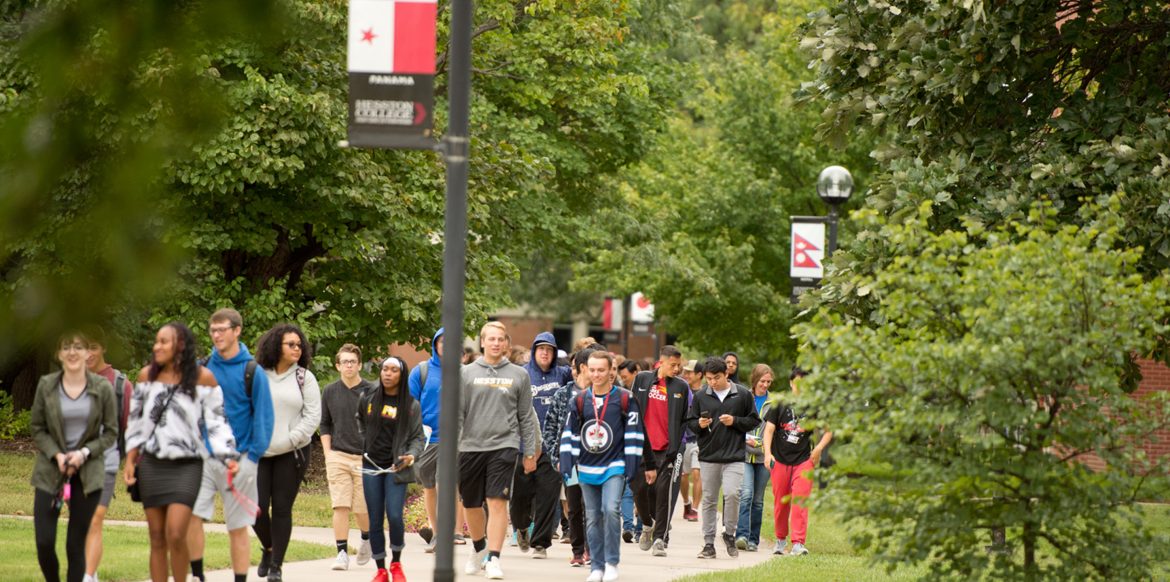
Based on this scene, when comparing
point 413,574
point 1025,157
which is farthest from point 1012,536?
point 413,574

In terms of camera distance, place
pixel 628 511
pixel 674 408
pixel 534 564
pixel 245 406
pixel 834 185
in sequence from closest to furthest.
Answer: pixel 245 406 < pixel 534 564 < pixel 674 408 < pixel 628 511 < pixel 834 185

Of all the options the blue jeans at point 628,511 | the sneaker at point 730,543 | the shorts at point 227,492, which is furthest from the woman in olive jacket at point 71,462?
the sneaker at point 730,543

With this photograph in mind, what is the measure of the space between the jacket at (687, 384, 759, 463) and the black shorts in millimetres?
3654

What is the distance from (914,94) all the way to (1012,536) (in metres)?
3.62

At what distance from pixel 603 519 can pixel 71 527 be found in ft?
13.9

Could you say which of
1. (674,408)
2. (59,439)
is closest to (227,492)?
(59,439)

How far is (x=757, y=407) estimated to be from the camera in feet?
52.1

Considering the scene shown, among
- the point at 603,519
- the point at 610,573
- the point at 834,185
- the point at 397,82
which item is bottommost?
the point at 610,573

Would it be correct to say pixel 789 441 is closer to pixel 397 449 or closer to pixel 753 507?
pixel 753 507

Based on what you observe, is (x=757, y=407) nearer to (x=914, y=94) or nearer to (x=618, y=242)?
(x=914, y=94)

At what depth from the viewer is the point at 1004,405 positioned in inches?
294

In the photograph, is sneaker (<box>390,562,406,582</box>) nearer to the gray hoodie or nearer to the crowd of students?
the crowd of students

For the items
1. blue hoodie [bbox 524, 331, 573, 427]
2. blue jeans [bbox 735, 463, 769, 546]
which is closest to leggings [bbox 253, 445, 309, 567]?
blue hoodie [bbox 524, 331, 573, 427]

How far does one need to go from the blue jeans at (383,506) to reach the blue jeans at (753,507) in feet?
16.5
